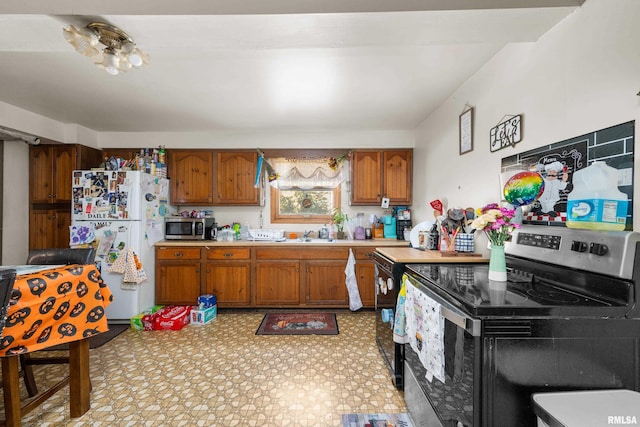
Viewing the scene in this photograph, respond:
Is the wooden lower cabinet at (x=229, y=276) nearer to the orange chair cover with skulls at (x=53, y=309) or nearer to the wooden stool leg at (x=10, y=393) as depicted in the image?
the orange chair cover with skulls at (x=53, y=309)

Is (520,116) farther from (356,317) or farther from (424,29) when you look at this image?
(356,317)

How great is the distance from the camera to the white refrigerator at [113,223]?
2.91m

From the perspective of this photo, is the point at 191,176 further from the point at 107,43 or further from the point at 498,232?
the point at 498,232

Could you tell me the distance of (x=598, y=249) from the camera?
3.17ft

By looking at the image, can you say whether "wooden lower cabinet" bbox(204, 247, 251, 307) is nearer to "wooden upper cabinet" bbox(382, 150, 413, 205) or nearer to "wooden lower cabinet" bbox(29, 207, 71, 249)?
"wooden lower cabinet" bbox(29, 207, 71, 249)

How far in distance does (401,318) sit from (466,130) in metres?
1.67

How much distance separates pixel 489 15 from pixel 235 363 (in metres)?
2.91

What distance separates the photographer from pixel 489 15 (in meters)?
1.28

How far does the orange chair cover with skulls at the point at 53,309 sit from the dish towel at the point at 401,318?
6.10ft

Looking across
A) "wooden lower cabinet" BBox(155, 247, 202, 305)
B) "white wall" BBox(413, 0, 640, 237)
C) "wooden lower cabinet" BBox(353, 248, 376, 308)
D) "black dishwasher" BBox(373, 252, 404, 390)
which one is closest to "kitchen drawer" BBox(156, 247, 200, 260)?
"wooden lower cabinet" BBox(155, 247, 202, 305)

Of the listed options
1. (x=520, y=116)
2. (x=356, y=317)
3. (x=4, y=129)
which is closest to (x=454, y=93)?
(x=520, y=116)

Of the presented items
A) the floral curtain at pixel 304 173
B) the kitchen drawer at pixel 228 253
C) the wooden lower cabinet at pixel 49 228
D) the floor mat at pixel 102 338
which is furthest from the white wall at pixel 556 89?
the wooden lower cabinet at pixel 49 228

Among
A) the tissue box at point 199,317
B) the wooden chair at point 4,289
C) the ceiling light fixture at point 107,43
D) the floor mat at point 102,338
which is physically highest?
the ceiling light fixture at point 107,43

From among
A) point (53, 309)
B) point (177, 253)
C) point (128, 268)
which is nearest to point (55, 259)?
point (53, 309)
